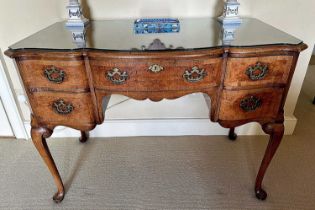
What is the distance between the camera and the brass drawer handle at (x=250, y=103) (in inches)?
33.9

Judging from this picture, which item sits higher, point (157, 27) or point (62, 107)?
point (157, 27)

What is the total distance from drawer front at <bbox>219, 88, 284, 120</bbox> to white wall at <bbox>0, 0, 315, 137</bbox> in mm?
518

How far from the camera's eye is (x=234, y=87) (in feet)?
2.71

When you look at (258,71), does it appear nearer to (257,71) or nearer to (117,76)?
(257,71)

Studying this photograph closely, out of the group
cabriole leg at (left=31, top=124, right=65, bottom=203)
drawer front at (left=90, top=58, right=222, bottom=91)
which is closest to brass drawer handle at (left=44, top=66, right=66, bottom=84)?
drawer front at (left=90, top=58, right=222, bottom=91)

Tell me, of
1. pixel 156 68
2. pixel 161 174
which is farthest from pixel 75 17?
pixel 161 174

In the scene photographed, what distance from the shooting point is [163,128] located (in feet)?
4.90

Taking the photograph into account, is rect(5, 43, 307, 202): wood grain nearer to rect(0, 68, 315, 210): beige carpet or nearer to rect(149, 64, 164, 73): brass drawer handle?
rect(149, 64, 164, 73): brass drawer handle

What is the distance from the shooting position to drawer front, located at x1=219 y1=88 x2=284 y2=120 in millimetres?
845

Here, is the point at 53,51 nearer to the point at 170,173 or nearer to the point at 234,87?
the point at 234,87

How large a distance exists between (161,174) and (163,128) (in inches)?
13.2

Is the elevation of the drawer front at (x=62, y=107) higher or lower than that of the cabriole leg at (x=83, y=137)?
higher

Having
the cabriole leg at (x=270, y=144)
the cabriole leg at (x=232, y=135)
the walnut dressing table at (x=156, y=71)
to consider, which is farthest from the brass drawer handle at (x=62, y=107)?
the cabriole leg at (x=232, y=135)

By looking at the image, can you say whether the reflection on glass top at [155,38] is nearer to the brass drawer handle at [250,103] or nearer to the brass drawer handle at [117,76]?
the brass drawer handle at [117,76]
